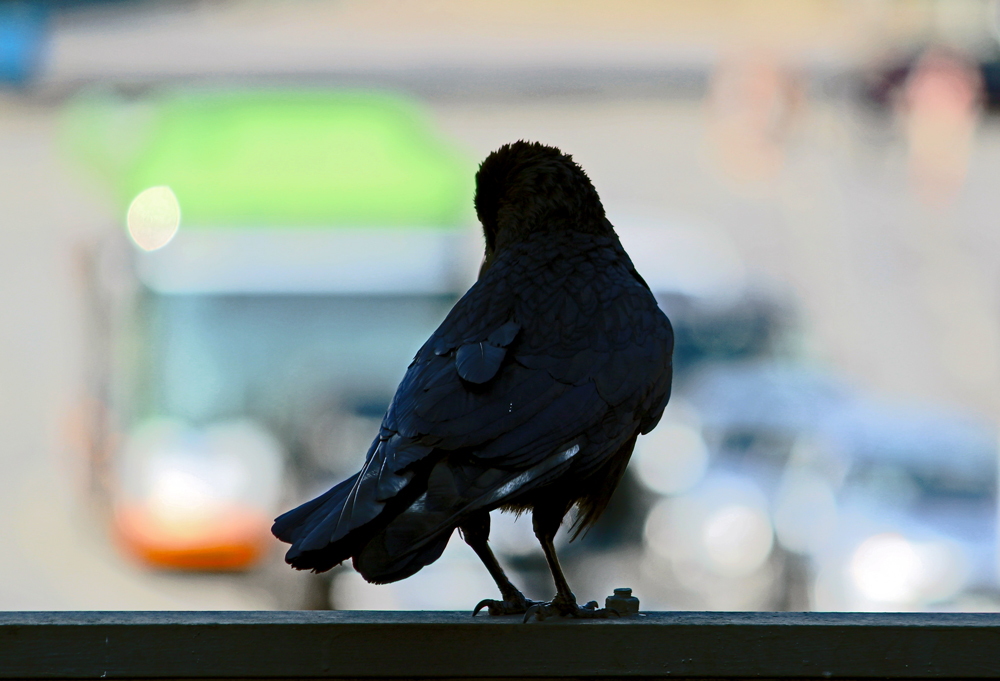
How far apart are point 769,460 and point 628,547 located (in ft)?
4.01

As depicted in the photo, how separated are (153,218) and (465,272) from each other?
2.72 m

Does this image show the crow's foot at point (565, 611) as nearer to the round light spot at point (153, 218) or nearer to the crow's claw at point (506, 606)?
the crow's claw at point (506, 606)

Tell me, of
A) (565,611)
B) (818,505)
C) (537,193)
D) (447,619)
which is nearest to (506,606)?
(565,611)

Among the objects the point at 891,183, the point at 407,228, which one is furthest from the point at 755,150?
the point at 407,228

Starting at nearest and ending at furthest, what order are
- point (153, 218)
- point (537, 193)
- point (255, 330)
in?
point (537, 193), point (255, 330), point (153, 218)

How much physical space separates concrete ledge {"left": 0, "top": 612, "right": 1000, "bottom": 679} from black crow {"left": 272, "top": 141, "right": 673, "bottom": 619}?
139mm

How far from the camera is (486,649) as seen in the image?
1776mm

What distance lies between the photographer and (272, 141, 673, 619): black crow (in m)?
1.77

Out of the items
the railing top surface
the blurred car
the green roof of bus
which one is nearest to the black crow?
the railing top surface

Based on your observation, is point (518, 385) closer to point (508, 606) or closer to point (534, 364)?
point (534, 364)

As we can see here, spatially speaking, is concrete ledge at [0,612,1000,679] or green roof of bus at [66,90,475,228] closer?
concrete ledge at [0,612,1000,679]

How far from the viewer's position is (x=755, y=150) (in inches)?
543

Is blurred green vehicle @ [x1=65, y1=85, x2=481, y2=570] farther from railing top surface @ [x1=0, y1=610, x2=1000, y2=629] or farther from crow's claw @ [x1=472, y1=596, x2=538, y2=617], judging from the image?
railing top surface @ [x1=0, y1=610, x2=1000, y2=629]

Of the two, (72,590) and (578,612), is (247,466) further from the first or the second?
(578,612)
